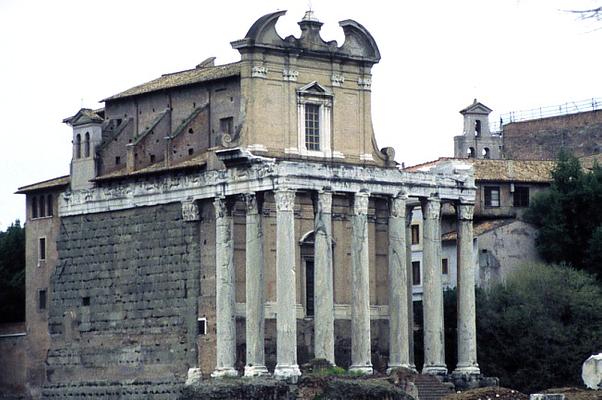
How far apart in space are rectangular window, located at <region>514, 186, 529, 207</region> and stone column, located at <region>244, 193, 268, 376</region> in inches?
690

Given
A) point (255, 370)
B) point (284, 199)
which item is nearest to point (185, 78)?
point (284, 199)

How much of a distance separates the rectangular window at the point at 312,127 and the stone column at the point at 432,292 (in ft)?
14.8

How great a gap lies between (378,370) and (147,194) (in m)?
10.00

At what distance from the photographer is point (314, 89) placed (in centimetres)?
6319

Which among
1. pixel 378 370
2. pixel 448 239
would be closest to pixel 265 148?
pixel 378 370

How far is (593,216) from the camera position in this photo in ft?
235

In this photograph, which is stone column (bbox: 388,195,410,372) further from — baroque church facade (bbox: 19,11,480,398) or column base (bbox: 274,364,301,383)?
column base (bbox: 274,364,301,383)

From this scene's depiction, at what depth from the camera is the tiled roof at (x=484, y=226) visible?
7169 centimetres

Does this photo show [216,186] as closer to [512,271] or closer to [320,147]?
[320,147]

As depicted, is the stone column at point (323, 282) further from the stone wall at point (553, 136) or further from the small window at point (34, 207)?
the stone wall at point (553, 136)

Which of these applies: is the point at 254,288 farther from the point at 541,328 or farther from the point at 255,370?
the point at 541,328

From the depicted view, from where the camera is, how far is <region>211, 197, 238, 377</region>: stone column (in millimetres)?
60091

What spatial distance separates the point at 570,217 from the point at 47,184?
65.9 feet

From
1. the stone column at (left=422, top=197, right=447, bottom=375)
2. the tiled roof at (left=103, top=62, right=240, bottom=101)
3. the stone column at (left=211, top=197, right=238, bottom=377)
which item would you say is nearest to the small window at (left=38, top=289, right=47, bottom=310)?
the tiled roof at (left=103, top=62, right=240, bottom=101)
